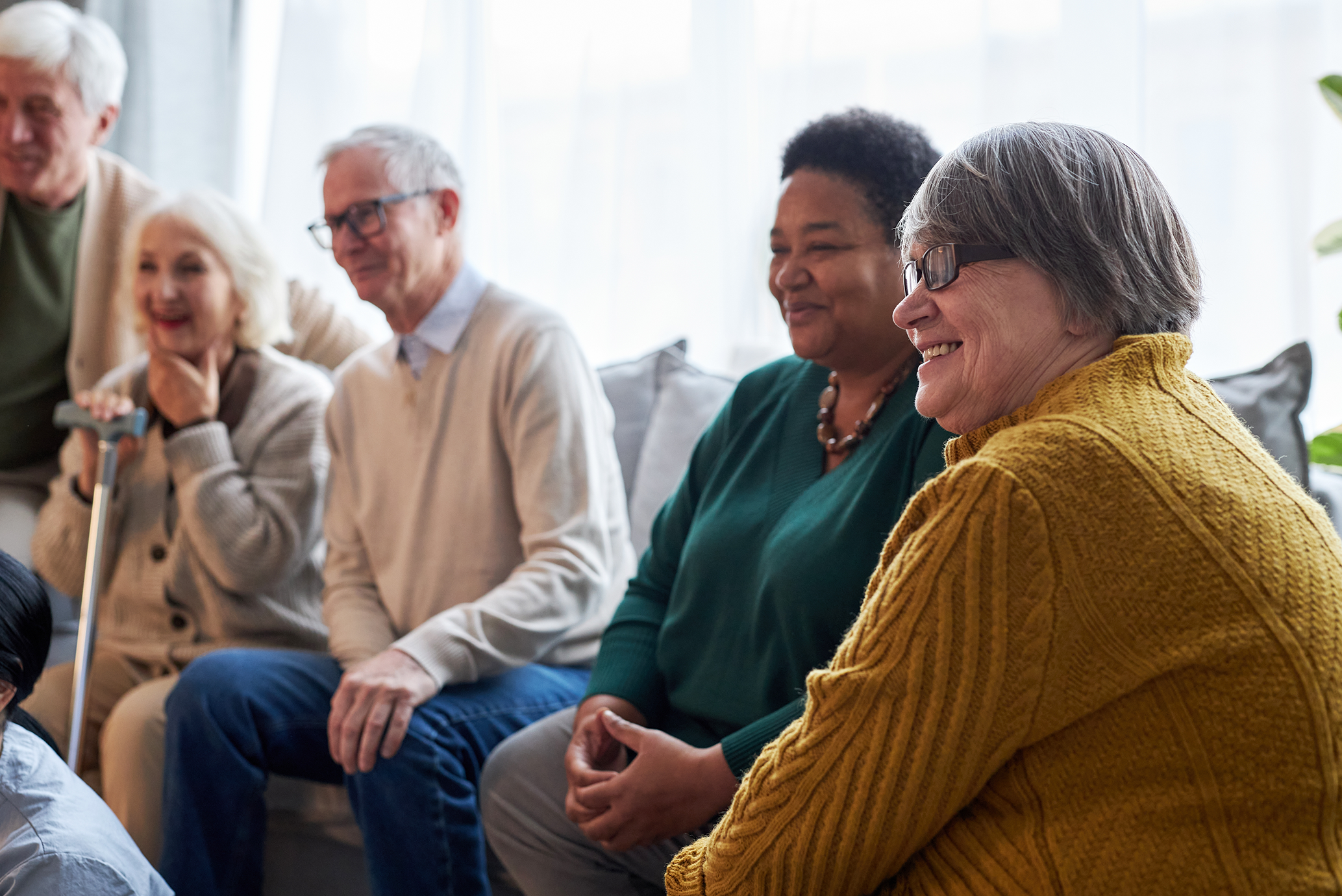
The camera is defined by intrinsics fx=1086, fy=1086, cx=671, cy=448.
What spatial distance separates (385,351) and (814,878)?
4.52ft

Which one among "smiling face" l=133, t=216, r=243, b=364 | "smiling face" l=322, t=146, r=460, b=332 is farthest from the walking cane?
"smiling face" l=322, t=146, r=460, b=332

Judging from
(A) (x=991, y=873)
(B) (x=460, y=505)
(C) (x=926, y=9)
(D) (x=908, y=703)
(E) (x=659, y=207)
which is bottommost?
(B) (x=460, y=505)

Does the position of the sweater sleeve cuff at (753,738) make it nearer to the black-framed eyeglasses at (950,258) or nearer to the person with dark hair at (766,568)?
the person with dark hair at (766,568)

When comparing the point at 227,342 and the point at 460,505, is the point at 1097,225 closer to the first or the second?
the point at 460,505

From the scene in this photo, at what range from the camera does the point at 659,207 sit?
2.62 metres

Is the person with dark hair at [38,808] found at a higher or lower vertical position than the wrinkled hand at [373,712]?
higher

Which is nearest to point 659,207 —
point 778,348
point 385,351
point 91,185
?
point 778,348

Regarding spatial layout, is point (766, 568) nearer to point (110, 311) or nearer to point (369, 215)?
point (369, 215)

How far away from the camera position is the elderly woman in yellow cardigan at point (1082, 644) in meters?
0.71

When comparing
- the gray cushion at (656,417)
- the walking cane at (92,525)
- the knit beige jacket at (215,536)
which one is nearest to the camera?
the walking cane at (92,525)

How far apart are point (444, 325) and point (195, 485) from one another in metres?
0.53

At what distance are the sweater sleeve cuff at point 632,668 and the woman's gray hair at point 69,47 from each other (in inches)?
75.5

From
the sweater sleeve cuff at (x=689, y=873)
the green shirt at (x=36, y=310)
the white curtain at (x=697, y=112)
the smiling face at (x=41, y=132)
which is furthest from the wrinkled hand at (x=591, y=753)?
the smiling face at (x=41, y=132)

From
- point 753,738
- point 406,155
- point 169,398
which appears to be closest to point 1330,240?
point 753,738
